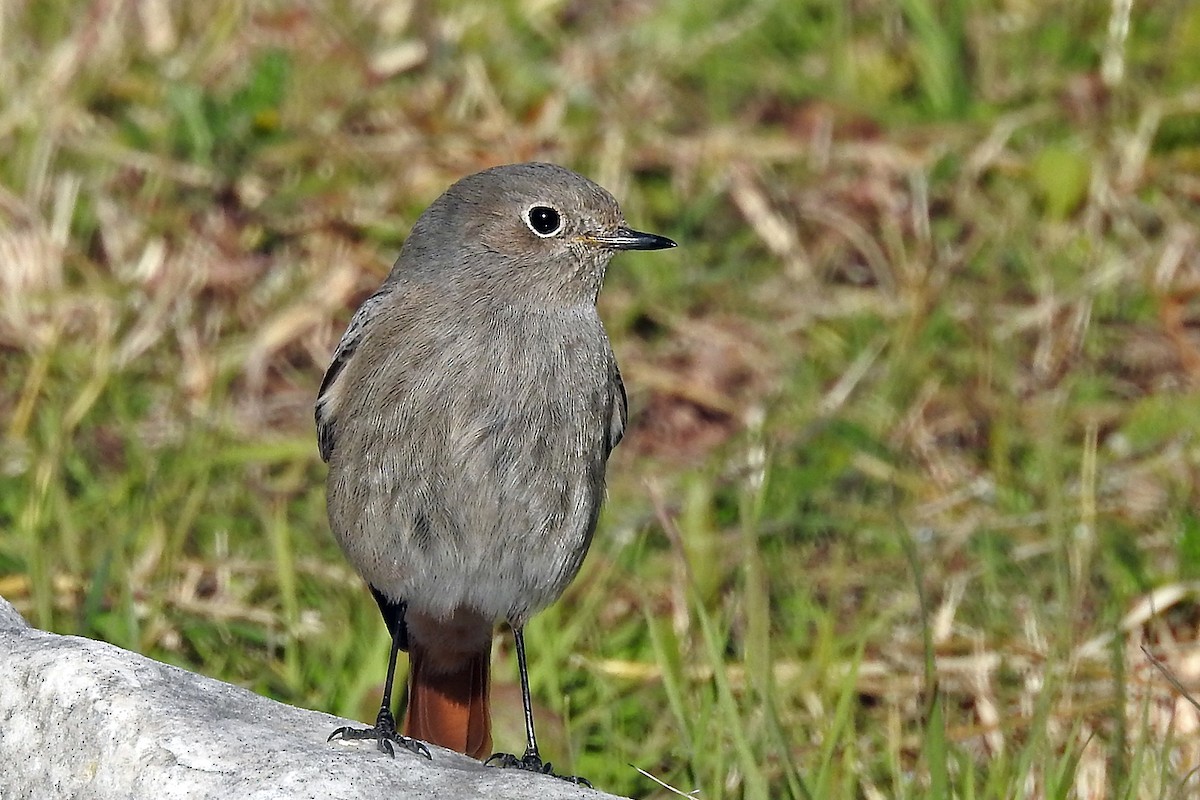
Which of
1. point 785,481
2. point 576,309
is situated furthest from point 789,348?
point 576,309

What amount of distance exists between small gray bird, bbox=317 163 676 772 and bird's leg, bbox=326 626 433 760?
1 centimetres

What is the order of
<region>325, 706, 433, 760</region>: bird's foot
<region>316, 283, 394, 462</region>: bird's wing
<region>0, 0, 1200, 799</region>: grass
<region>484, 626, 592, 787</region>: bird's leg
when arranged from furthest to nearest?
<region>0, 0, 1200, 799</region>: grass, <region>316, 283, 394, 462</region>: bird's wing, <region>484, 626, 592, 787</region>: bird's leg, <region>325, 706, 433, 760</region>: bird's foot

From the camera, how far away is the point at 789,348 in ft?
23.2

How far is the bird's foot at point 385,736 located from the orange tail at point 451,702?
0.42ft

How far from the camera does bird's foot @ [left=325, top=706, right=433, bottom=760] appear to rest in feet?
11.6

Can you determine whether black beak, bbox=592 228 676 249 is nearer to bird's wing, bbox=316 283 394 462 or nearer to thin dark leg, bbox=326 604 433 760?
bird's wing, bbox=316 283 394 462

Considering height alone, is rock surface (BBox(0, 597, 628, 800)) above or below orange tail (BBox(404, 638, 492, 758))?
above

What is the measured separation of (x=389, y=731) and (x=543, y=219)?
1.31 m

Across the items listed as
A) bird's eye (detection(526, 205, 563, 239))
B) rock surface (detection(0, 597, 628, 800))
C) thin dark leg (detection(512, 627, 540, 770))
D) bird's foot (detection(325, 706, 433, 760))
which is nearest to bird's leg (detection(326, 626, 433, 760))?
bird's foot (detection(325, 706, 433, 760))

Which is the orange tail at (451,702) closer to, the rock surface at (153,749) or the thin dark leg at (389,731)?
the thin dark leg at (389,731)

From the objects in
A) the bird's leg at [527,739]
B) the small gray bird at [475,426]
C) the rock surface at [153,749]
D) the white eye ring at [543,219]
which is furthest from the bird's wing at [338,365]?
the rock surface at [153,749]

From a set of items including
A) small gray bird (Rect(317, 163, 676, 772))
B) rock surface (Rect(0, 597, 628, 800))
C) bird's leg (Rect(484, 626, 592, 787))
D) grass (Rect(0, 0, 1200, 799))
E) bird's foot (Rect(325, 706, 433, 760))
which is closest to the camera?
rock surface (Rect(0, 597, 628, 800))

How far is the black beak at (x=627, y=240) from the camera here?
4691mm

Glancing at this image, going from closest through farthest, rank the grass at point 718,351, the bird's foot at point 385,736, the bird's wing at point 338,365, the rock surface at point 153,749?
the rock surface at point 153,749, the bird's foot at point 385,736, the bird's wing at point 338,365, the grass at point 718,351
